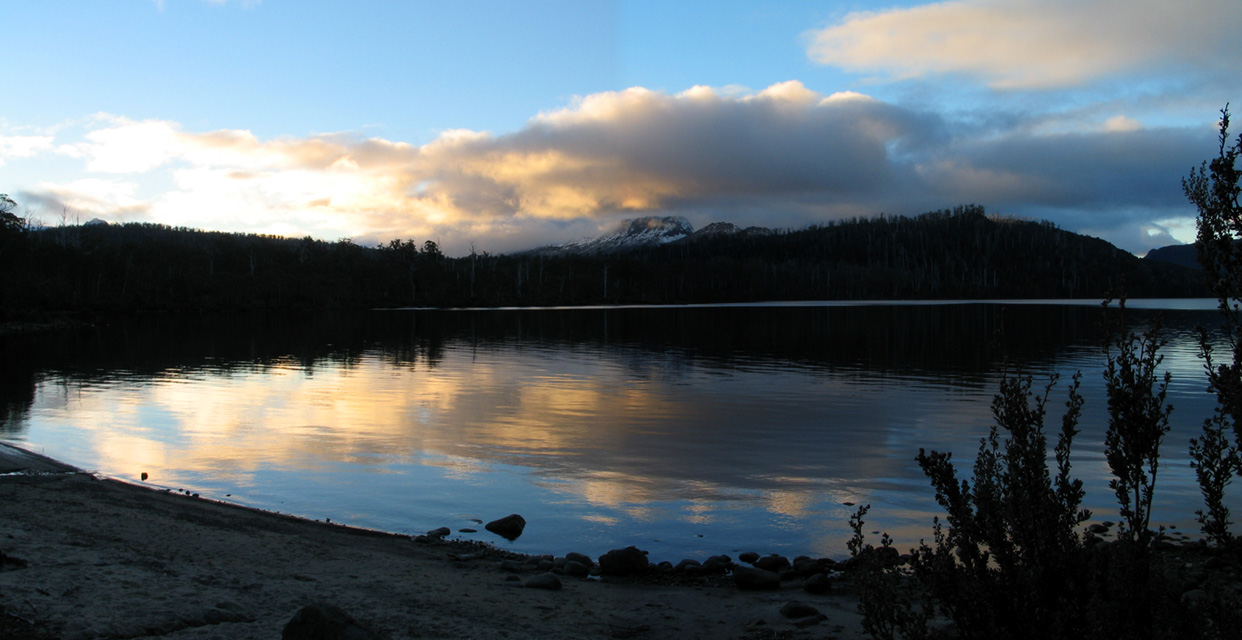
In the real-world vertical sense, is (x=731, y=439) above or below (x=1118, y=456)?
below

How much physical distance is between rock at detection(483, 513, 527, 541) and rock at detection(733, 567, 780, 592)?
4432 mm

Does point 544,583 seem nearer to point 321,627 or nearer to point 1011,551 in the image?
point 321,627

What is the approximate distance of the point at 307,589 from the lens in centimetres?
1039

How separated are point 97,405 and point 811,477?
1049 inches

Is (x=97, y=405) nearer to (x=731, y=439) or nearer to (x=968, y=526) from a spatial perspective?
(x=731, y=439)

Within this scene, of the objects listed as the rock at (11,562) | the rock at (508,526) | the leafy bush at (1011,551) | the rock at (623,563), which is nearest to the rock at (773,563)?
the rock at (623,563)

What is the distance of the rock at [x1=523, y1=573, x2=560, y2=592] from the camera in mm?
11016

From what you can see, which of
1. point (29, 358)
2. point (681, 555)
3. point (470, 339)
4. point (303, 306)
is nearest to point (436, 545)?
point (681, 555)

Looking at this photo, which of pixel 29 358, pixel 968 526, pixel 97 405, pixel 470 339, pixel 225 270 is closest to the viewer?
pixel 968 526

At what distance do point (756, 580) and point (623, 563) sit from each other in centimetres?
204

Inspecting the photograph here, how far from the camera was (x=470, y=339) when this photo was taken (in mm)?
69125

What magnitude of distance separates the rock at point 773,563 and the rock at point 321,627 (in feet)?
21.7

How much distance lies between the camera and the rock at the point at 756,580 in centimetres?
1133

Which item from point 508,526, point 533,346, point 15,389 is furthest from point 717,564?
point 533,346
